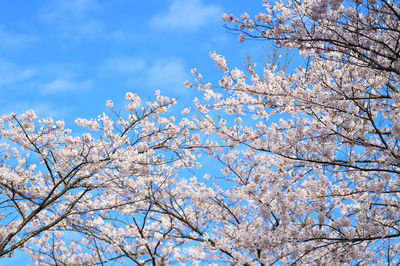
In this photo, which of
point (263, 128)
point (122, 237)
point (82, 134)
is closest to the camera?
point (82, 134)

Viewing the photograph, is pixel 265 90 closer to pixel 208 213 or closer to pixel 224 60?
pixel 224 60

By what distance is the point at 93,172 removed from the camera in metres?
6.83

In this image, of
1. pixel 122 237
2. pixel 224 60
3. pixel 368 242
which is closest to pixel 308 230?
pixel 368 242

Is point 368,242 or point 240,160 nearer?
point 368,242

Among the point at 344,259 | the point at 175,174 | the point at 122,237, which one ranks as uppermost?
the point at 175,174

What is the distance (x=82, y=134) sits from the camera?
21.5 feet

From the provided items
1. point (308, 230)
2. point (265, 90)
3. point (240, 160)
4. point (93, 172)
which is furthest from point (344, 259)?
point (93, 172)

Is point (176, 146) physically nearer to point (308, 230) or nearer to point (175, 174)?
point (175, 174)

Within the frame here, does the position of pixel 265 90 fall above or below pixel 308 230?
above

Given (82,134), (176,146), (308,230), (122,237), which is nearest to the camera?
(308,230)

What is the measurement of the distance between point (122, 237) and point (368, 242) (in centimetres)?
545

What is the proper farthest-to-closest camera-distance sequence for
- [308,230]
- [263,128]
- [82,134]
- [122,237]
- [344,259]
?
[122,237] < [263,128] < [82,134] < [344,259] < [308,230]

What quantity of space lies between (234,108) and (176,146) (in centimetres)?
152

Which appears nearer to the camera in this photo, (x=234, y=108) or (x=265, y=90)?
(x=265, y=90)
